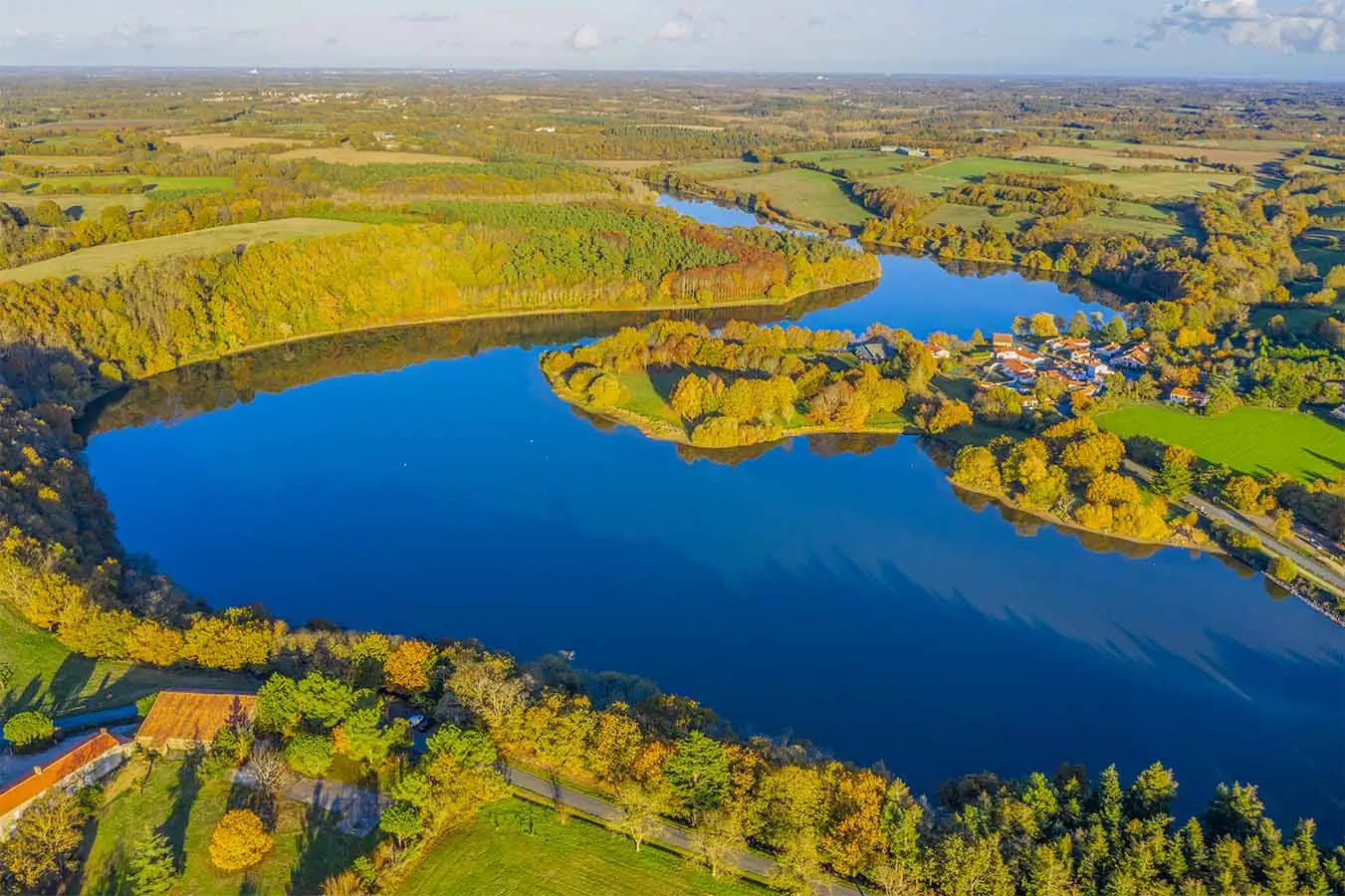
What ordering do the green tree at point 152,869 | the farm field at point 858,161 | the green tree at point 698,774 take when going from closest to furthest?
the green tree at point 152,869 → the green tree at point 698,774 → the farm field at point 858,161

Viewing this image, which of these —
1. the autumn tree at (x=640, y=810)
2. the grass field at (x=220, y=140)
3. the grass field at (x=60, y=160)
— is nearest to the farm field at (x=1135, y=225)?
the autumn tree at (x=640, y=810)

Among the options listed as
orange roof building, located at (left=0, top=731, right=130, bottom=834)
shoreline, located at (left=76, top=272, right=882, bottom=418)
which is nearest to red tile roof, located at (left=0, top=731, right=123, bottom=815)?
orange roof building, located at (left=0, top=731, right=130, bottom=834)

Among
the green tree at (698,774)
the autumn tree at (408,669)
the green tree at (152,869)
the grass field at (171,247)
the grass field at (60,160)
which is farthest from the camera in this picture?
the grass field at (60,160)

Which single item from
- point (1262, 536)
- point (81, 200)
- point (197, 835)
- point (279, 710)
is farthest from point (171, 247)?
point (1262, 536)

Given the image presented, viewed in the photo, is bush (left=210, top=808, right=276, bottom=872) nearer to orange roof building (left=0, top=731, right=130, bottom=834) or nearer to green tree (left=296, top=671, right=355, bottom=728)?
green tree (left=296, top=671, right=355, bottom=728)

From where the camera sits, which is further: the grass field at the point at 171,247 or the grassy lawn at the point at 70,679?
the grass field at the point at 171,247

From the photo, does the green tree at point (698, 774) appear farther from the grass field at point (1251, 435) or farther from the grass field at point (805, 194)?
the grass field at point (805, 194)

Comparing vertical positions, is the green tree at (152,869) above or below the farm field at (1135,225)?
below
